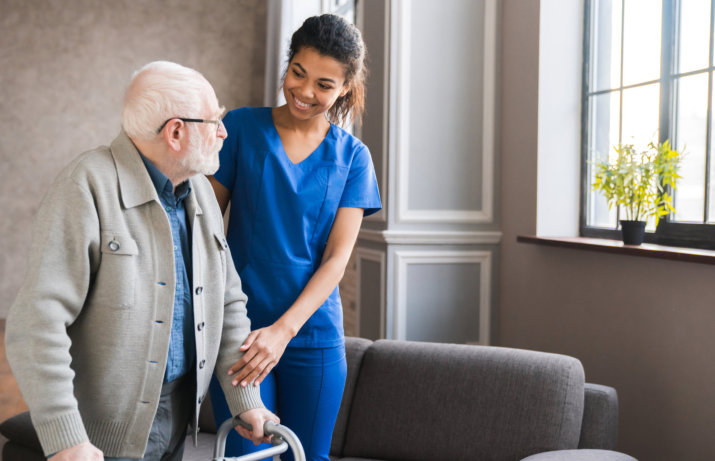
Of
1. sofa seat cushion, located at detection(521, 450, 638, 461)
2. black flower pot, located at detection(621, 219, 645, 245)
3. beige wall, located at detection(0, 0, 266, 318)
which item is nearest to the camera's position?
sofa seat cushion, located at detection(521, 450, 638, 461)

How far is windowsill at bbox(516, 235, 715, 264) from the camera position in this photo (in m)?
2.07

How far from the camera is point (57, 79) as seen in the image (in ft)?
20.9

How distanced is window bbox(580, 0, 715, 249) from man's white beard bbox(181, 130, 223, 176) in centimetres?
182

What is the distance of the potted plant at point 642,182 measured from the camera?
2.38 m

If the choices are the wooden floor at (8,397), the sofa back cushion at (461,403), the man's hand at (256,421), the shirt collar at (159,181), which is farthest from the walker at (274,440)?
the wooden floor at (8,397)

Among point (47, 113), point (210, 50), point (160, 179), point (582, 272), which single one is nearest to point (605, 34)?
point (582, 272)

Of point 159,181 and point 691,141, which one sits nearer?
point 159,181

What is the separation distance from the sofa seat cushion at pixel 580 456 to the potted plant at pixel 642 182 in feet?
2.76

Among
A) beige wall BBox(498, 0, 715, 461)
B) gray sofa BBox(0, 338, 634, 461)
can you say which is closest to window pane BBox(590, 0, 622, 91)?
beige wall BBox(498, 0, 715, 461)

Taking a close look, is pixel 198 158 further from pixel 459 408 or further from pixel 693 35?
pixel 693 35

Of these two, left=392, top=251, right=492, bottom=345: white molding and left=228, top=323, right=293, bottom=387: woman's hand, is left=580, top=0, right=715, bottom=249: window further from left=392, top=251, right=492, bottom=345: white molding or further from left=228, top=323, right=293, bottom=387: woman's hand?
left=228, top=323, right=293, bottom=387: woman's hand

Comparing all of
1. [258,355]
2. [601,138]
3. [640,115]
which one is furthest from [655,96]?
[258,355]

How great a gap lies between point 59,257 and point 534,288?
2.43 m

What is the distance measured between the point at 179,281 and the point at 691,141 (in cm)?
196
